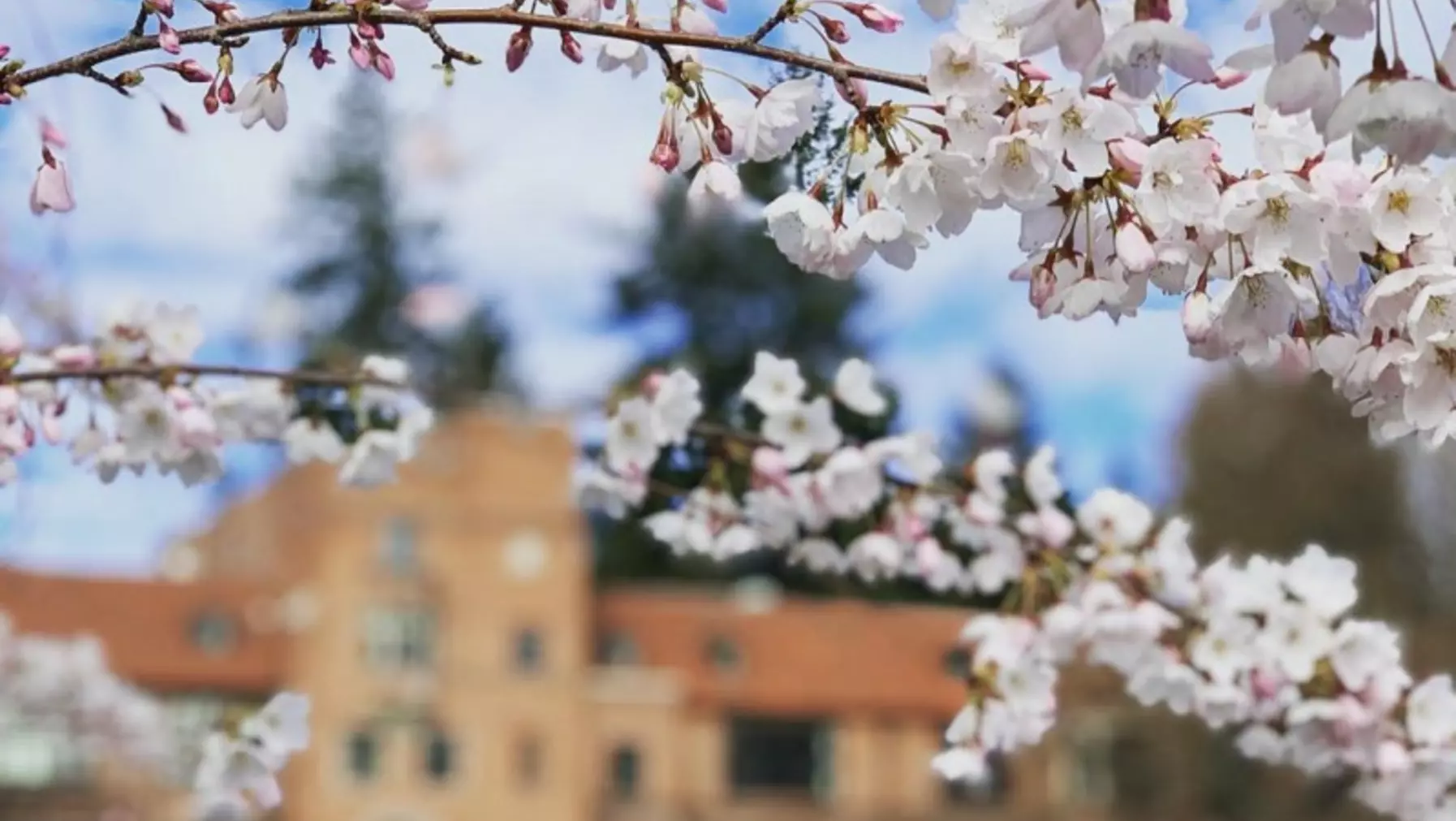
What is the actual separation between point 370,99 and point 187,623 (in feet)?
23.2

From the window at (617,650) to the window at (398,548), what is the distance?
2.48 m

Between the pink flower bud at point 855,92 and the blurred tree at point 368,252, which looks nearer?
the pink flower bud at point 855,92

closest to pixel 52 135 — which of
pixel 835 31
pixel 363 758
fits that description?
pixel 835 31

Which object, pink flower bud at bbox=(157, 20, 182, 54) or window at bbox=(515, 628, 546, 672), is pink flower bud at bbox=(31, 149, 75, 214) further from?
window at bbox=(515, 628, 546, 672)

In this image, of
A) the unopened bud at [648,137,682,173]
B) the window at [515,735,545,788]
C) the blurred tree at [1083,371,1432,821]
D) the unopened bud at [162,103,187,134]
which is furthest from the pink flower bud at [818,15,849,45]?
the window at [515,735,545,788]

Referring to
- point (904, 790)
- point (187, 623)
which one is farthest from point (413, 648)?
point (904, 790)

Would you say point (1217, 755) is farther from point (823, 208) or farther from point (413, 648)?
point (823, 208)

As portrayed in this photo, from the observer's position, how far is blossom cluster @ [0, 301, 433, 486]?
8.80 ft

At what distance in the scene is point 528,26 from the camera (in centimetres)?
154

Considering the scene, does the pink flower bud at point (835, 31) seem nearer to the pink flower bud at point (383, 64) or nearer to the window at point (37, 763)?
→ the pink flower bud at point (383, 64)

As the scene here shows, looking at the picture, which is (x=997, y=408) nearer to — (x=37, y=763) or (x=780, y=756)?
(x=780, y=756)

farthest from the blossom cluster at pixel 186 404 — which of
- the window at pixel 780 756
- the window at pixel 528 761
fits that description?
the window at pixel 780 756

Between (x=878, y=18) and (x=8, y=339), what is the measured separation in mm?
1384

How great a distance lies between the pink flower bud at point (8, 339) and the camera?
243cm
